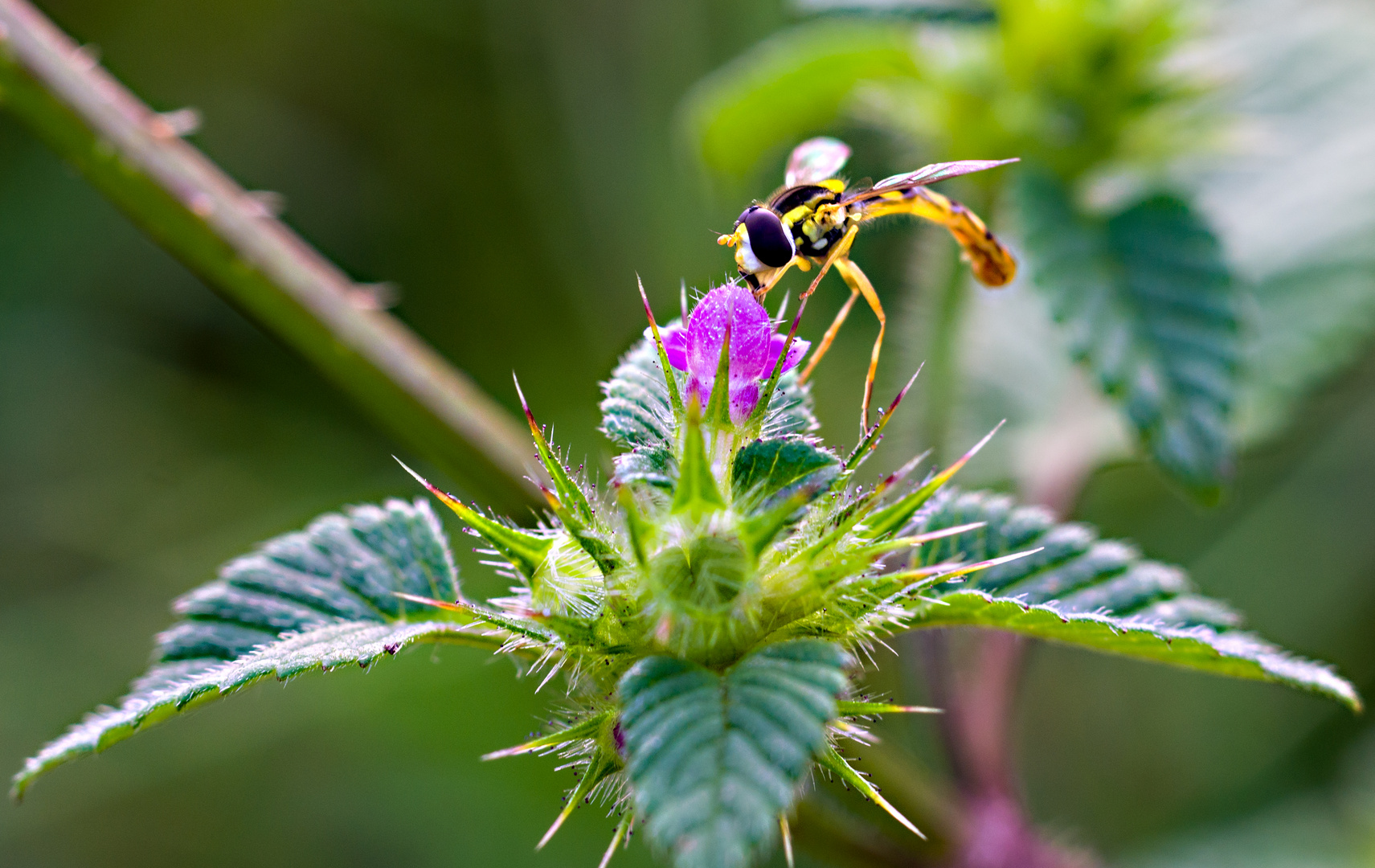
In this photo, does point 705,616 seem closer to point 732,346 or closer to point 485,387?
point 732,346

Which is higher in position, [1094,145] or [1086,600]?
[1094,145]

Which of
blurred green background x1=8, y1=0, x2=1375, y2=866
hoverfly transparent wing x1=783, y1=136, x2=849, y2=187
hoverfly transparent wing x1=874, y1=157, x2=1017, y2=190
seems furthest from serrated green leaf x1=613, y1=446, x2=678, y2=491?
blurred green background x1=8, y1=0, x2=1375, y2=866

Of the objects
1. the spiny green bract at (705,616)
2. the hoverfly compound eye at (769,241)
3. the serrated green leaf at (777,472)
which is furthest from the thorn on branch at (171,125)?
the serrated green leaf at (777,472)

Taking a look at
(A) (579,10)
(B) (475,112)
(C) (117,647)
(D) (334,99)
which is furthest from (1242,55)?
(C) (117,647)

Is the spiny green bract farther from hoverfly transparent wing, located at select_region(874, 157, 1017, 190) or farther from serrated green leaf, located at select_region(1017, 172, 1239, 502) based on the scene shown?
serrated green leaf, located at select_region(1017, 172, 1239, 502)

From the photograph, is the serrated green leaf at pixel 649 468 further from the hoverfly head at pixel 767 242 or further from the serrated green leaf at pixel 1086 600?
the hoverfly head at pixel 767 242

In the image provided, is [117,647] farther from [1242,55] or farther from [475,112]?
[1242,55]

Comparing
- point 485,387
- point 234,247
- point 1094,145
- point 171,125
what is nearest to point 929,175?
point 1094,145
